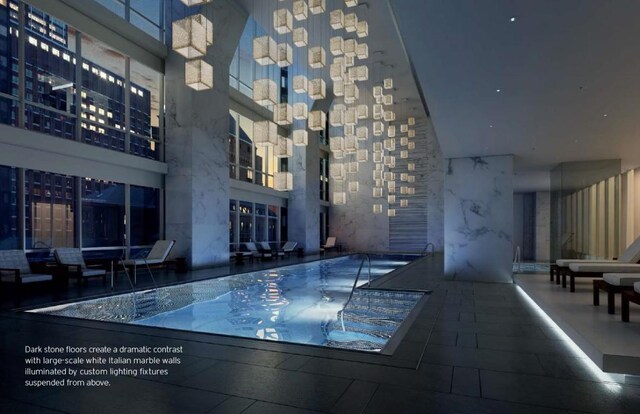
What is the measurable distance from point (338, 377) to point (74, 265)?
296 inches

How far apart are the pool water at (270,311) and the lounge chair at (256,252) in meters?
6.79

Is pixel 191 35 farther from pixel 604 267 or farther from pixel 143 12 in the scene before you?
pixel 143 12

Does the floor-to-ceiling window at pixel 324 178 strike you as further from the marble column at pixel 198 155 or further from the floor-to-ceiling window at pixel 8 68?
the floor-to-ceiling window at pixel 8 68

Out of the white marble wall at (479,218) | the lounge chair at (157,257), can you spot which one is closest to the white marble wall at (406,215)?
the white marble wall at (479,218)

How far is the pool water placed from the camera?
530cm

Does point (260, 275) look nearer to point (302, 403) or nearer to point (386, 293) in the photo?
point (386, 293)

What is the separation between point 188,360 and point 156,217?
1024 centimetres

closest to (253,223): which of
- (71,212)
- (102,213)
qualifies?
(102,213)

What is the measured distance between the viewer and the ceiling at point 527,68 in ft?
13.9

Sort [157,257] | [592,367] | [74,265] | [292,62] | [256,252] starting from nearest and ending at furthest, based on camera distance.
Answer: [592,367]
[74,265]
[292,62]
[157,257]
[256,252]

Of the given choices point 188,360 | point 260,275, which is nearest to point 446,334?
point 188,360

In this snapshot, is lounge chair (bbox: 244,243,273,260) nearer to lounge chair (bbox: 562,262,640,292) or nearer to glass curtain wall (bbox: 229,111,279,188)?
glass curtain wall (bbox: 229,111,279,188)

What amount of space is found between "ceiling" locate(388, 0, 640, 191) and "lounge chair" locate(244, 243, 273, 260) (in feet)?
32.6

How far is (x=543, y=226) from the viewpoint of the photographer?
19.3m
